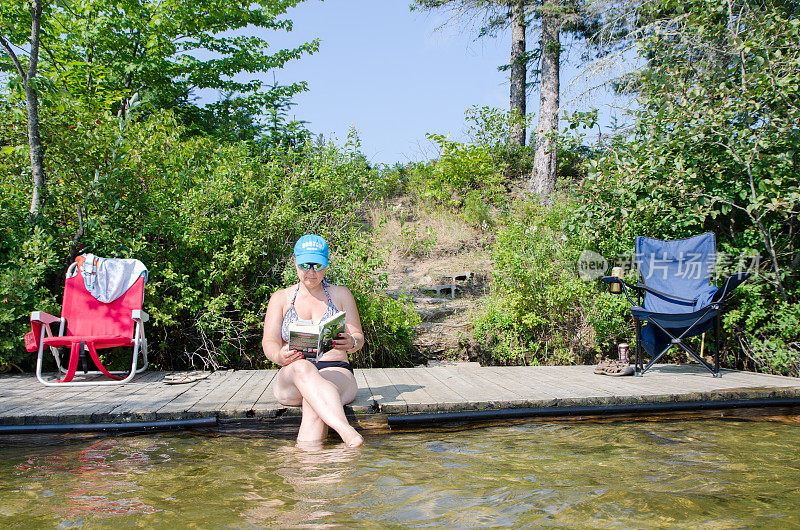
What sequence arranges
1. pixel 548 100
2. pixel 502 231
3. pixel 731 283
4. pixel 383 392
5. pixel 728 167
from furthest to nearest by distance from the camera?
1. pixel 548 100
2. pixel 502 231
3. pixel 728 167
4. pixel 731 283
5. pixel 383 392

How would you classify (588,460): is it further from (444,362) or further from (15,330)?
(15,330)

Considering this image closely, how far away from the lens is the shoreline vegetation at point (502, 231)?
16.3ft

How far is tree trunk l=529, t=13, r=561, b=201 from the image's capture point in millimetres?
10234

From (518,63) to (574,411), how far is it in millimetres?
9840

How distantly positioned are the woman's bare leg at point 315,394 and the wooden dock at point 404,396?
113 mm

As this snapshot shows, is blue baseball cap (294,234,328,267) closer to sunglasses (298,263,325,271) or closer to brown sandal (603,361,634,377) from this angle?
sunglasses (298,263,325,271)

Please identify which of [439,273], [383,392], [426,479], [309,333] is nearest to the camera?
[426,479]

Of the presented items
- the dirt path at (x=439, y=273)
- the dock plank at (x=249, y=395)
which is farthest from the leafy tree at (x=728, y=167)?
the dock plank at (x=249, y=395)

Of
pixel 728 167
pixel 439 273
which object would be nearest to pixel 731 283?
pixel 728 167

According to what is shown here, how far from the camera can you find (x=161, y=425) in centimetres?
338

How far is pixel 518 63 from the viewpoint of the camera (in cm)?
1200

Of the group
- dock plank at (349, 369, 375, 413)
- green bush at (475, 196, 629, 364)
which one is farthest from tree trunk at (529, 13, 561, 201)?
dock plank at (349, 369, 375, 413)

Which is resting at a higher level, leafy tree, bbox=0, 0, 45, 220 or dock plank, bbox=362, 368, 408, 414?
leafy tree, bbox=0, 0, 45, 220

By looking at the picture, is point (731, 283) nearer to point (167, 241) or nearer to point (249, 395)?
point (249, 395)
